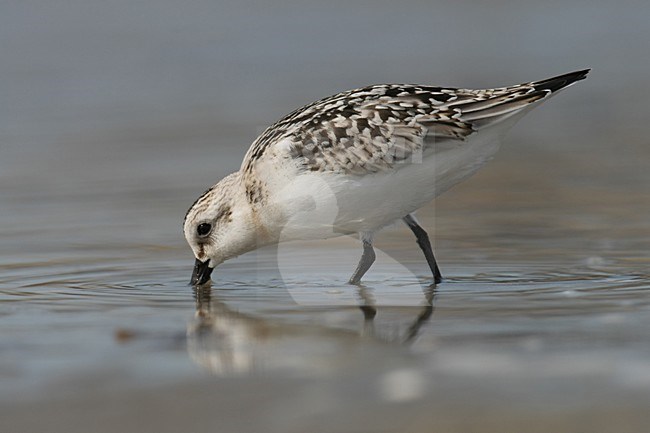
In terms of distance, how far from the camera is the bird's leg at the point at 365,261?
7926 mm

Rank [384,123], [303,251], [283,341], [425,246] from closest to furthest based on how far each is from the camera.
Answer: [283,341], [384,123], [425,246], [303,251]

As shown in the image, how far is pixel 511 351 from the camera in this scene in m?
5.70

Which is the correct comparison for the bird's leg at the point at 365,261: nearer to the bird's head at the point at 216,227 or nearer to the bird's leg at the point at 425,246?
the bird's leg at the point at 425,246

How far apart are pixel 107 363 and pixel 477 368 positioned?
1.74 meters

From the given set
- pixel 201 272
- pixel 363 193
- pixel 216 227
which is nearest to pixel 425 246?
pixel 363 193

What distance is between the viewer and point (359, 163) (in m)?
7.46

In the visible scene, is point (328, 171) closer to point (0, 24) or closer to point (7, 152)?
point (7, 152)

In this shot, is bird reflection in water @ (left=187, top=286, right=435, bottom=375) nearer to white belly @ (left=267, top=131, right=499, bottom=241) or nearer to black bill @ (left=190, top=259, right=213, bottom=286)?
white belly @ (left=267, top=131, right=499, bottom=241)

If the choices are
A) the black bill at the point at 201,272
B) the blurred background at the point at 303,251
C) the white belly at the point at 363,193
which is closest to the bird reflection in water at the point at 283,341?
the blurred background at the point at 303,251

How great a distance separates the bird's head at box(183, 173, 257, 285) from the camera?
26.0ft

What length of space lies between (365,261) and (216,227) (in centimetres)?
102

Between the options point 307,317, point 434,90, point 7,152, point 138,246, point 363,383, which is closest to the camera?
point 363,383

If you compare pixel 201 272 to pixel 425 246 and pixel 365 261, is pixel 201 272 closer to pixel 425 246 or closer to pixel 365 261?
pixel 365 261

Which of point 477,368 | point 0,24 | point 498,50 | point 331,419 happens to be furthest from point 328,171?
point 0,24
